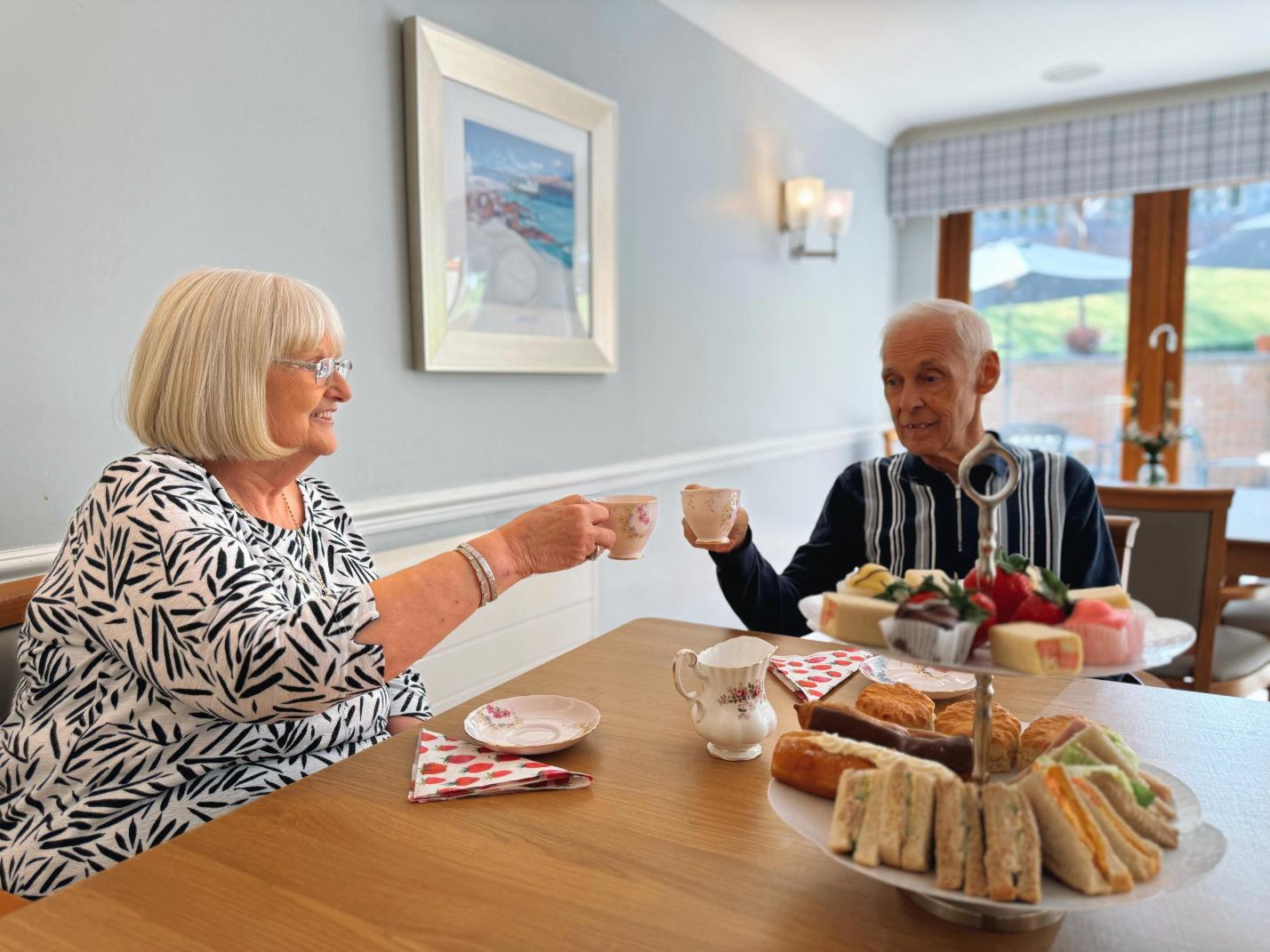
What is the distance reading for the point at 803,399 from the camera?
13.4ft

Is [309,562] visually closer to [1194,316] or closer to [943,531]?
[943,531]

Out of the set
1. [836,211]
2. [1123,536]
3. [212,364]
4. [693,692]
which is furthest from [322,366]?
[836,211]

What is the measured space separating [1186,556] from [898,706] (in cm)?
174

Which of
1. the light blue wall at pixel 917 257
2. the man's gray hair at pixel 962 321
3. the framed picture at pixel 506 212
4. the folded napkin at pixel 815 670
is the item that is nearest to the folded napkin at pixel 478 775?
the folded napkin at pixel 815 670

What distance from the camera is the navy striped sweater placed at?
159 centimetres

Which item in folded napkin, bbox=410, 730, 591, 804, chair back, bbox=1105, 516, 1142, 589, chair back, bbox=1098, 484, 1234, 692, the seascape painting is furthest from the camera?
chair back, bbox=1098, 484, 1234, 692

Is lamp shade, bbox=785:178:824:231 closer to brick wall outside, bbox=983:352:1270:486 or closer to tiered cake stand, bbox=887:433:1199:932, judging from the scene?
brick wall outside, bbox=983:352:1270:486

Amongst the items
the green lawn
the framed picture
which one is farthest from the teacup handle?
the green lawn

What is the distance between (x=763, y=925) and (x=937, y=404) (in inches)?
47.1

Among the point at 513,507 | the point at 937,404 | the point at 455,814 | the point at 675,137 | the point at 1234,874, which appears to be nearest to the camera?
the point at 1234,874

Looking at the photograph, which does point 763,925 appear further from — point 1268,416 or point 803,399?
point 1268,416

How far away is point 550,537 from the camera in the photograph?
1.14 m

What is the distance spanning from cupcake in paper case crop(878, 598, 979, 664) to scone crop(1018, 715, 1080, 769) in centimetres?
29

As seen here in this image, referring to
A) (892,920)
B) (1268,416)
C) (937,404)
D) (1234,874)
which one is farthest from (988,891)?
(1268,416)
